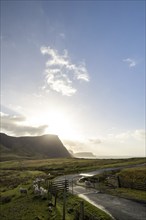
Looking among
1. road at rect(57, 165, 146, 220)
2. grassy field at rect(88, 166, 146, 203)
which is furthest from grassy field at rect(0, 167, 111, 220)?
grassy field at rect(88, 166, 146, 203)

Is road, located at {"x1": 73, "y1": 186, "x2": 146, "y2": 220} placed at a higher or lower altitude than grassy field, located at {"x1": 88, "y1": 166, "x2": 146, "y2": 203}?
higher

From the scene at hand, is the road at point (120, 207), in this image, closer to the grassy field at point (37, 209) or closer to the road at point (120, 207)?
the road at point (120, 207)

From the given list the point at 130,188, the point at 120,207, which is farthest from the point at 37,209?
the point at 130,188

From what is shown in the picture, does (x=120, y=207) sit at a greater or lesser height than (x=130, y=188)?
greater

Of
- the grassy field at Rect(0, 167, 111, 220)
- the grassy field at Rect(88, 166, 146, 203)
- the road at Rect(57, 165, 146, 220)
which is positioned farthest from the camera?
the grassy field at Rect(88, 166, 146, 203)

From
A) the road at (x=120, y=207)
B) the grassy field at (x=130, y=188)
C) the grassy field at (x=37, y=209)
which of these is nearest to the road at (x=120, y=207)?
the road at (x=120, y=207)

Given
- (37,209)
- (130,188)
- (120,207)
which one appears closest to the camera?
(120,207)

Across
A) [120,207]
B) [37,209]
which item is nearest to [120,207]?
[120,207]

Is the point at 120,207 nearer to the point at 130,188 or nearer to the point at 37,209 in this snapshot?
the point at 37,209

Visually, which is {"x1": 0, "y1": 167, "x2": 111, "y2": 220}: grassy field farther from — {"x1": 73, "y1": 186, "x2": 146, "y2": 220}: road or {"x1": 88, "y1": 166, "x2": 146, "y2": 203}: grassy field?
{"x1": 88, "y1": 166, "x2": 146, "y2": 203}: grassy field

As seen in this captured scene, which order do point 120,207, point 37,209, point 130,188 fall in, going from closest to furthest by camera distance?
point 120,207, point 37,209, point 130,188

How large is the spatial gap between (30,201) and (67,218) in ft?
44.0

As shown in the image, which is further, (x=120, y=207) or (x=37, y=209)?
(x=37, y=209)

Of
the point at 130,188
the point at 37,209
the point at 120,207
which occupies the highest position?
the point at 120,207
